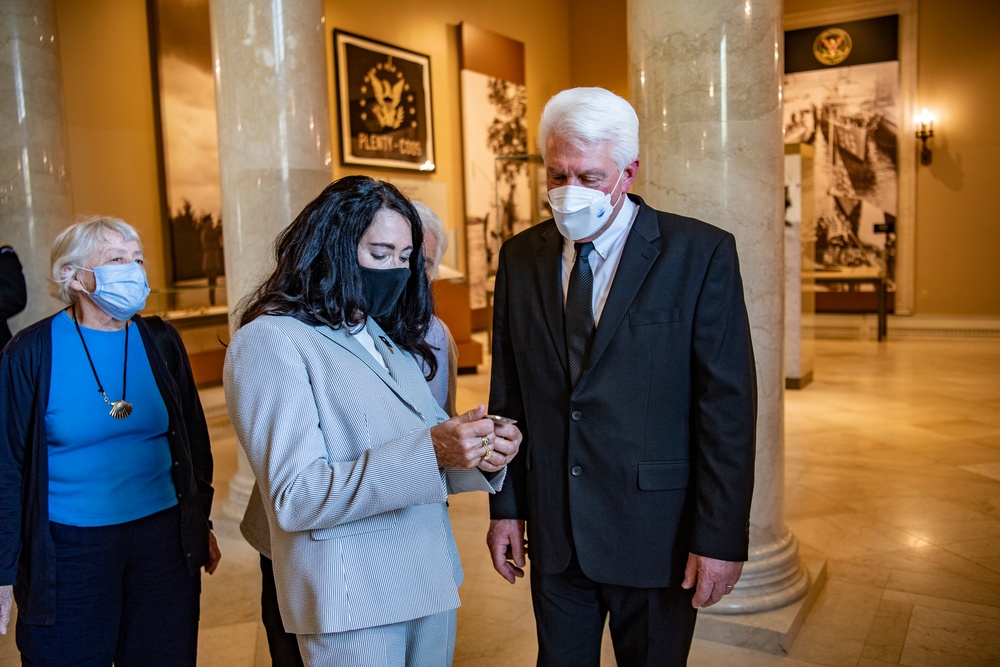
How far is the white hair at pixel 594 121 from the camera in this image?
2.05m

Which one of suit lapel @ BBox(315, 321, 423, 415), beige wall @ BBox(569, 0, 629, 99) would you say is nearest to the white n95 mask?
suit lapel @ BBox(315, 321, 423, 415)

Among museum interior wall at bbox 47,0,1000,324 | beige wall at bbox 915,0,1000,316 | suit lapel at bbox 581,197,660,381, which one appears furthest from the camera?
beige wall at bbox 915,0,1000,316

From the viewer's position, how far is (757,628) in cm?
357

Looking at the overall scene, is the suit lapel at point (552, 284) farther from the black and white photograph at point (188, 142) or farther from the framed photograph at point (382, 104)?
the framed photograph at point (382, 104)

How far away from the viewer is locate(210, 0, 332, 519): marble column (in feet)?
16.1

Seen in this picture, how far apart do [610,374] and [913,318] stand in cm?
1499

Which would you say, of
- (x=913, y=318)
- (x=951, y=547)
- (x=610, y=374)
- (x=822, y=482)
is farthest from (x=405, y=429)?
(x=913, y=318)

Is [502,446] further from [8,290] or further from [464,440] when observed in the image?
[8,290]

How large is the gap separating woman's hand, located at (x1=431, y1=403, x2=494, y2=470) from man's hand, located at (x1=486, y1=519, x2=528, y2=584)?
673 millimetres

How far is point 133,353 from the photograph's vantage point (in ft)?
8.76

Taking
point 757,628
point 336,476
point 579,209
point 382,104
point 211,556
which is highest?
point 382,104

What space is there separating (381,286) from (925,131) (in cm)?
1554

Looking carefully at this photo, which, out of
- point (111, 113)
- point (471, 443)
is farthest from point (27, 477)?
point (111, 113)

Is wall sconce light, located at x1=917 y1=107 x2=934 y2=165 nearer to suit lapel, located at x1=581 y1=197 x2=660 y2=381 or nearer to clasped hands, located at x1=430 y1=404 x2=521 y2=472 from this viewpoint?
suit lapel, located at x1=581 y1=197 x2=660 y2=381
